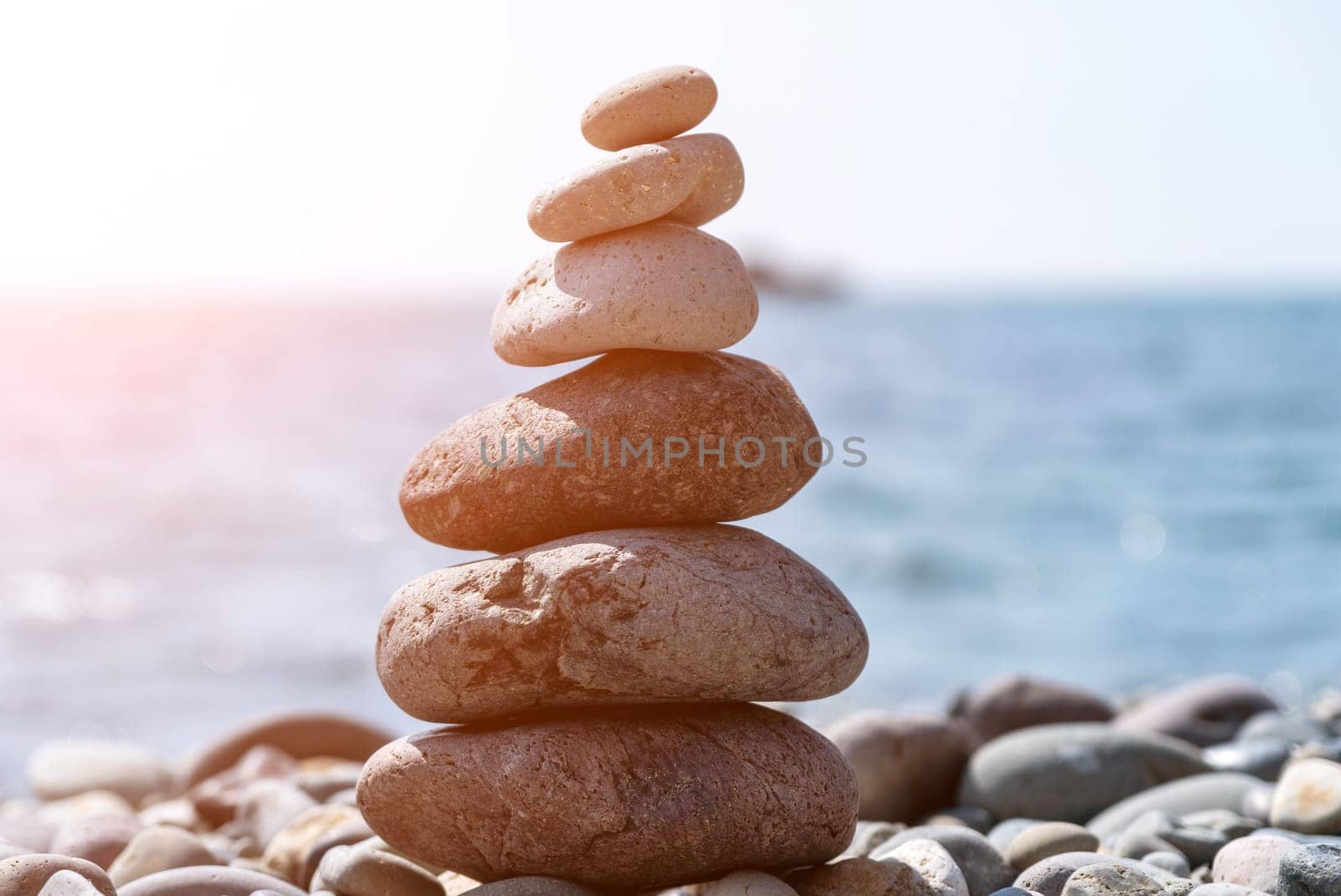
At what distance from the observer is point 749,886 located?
381 centimetres

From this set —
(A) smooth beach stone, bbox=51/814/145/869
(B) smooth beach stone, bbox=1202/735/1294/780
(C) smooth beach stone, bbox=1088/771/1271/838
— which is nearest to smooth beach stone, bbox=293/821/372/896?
(A) smooth beach stone, bbox=51/814/145/869

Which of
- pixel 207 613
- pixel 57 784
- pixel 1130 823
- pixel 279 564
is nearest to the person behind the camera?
pixel 1130 823

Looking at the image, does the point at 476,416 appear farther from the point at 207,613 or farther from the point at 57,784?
the point at 207,613

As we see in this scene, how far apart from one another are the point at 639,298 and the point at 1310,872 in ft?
8.25

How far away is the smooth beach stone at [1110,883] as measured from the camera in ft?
12.0

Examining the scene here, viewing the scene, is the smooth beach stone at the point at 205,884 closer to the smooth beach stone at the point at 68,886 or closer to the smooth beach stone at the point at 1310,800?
the smooth beach stone at the point at 68,886

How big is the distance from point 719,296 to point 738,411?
356 mm

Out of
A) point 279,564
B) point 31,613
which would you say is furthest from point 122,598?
point 279,564

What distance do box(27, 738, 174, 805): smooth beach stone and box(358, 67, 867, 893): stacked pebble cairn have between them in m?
4.05

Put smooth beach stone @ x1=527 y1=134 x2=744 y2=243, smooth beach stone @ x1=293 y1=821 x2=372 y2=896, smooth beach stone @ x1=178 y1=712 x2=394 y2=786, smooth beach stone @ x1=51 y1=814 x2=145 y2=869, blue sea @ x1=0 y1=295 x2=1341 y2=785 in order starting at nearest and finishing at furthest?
smooth beach stone @ x1=527 y1=134 x2=744 y2=243, smooth beach stone @ x1=293 y1=821 x2=372 y2=896, smooth beach stone @ x1=51 y1=814 x2=145 y2=869, smooth beach stone @ x1=178 y1=712 x2=394 y2=786, blue sea @ x1=0 y1=295 x2=1341 y2=785

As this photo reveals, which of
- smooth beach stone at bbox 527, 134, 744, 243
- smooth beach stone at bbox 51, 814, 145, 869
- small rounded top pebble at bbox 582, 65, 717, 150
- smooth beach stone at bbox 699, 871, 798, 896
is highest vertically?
small rounded top pebble at bbox 582, 65, 717, 150

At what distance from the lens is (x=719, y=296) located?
3.98m

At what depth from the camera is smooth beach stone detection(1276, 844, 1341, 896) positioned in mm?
3643

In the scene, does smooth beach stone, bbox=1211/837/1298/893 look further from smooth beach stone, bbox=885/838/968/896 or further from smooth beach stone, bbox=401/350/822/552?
smooth beach stone, bbox=401/350/822/552
